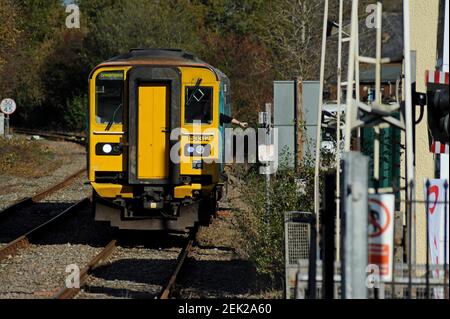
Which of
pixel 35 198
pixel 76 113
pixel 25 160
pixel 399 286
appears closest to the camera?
pixel 399 286

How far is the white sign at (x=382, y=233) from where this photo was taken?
636 centimetres

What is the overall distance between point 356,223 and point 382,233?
34 cm

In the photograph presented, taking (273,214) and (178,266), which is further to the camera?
(178,266)

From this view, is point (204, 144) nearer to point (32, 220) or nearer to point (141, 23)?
point (32, 220)

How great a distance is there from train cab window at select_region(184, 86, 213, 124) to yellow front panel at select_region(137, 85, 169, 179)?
370 millimetres

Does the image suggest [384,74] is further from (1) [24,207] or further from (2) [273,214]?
(2) [273,214]

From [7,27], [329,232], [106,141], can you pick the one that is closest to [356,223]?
[329,232]

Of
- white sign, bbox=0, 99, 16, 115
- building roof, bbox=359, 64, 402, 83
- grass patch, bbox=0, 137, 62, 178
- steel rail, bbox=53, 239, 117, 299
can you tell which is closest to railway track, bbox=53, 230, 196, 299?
steel rail, bbox=53, 239, 117, 299

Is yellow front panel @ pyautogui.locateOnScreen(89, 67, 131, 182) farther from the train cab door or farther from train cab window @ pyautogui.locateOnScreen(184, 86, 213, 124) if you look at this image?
train cab window @ pyautogui.locateOnScreen(184, 86, 213, 124)

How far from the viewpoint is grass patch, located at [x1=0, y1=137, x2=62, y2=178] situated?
2933 centimetres

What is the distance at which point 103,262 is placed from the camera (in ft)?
43.4

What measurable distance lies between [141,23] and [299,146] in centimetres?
3400

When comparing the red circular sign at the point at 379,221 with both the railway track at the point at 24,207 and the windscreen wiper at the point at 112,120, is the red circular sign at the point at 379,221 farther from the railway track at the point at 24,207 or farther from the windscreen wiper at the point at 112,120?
the windscreen wiper at the point at 112,120

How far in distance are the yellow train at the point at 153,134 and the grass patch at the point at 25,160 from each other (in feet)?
47.3
